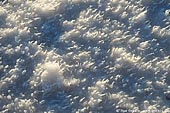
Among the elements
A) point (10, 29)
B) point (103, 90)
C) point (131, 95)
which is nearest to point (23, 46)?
point (10, 29)

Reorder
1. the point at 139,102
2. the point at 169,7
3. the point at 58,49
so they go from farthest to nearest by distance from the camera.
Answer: the point at 169,7, the point at 58,49, the point at 139,102

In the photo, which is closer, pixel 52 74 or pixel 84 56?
pixel 52 74

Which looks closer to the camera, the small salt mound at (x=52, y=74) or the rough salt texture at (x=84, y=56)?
the rough salt texture at (x=84, y=56)

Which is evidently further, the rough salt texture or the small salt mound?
the small salt mound

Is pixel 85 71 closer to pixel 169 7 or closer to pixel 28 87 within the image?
pixel 28 87

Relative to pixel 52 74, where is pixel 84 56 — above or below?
above
